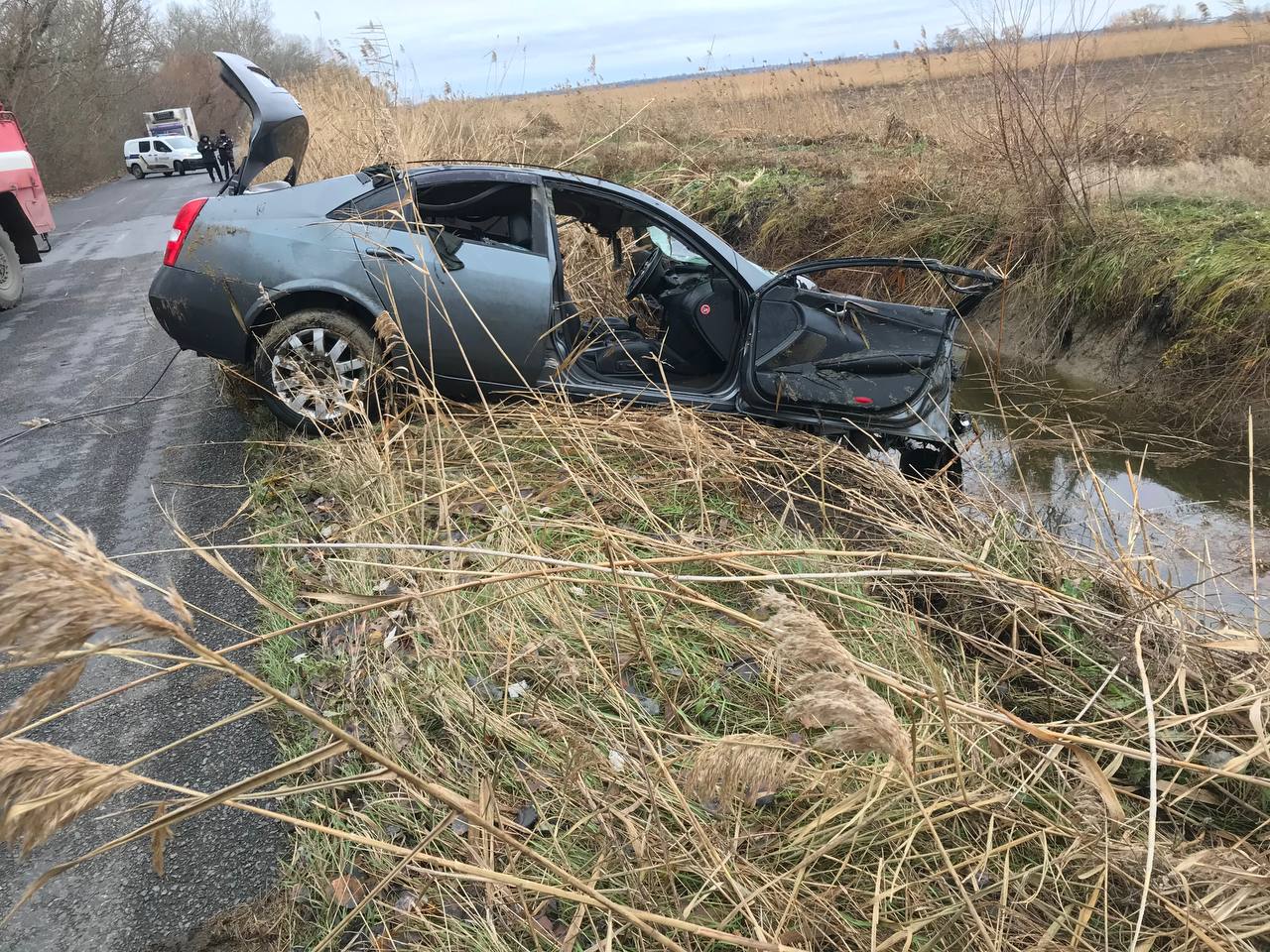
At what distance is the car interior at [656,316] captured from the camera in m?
4.91

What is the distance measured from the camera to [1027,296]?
781 centimetres

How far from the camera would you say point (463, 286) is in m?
4.48

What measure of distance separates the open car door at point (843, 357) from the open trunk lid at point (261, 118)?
9.49ft

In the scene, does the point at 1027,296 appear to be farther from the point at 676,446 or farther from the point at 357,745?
the point at 357,745

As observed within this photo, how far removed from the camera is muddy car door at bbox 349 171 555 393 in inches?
173

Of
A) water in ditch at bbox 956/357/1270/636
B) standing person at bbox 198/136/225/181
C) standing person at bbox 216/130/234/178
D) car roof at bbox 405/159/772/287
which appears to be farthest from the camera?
standing person at bbox 216/130/234/178

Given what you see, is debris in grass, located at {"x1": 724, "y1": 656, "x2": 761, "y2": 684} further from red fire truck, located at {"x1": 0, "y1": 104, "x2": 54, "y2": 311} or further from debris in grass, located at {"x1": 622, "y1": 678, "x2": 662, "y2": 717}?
red fire truck, located at {"x1": 0, "y1": 104, "x2": 54, "y2": 311}

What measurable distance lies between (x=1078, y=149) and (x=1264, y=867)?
7.15 m

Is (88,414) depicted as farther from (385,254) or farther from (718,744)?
(718,744)

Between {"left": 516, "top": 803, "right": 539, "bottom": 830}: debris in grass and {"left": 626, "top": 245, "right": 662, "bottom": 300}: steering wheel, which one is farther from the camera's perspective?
{"left": 626, "top": 245, "right": 662, "bottom": 300}: steering wheel

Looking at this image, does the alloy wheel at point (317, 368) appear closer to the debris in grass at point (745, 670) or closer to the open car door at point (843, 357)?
the open car door at point (843, 357)

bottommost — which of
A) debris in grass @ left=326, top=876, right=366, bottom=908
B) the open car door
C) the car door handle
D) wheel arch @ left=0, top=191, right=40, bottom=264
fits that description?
debris in grass @ left=326, top=876, right=366, bottom=908

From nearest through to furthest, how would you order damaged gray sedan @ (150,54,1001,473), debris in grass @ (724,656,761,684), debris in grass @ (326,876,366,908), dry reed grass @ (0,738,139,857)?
dry reed grass @ (0,738,139,857) → debris in grass @ (326,876,366,908) → debris in grass @ (724,656,761,684) → damaged gray sedan @ (150,54,1001,473)

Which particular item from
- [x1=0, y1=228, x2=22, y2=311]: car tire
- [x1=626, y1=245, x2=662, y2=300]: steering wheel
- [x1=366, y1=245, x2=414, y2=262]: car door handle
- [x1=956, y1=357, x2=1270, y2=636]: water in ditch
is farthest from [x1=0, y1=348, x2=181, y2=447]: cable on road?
[x1=956, y1=357, x2=1270, y2=636]: water in ditch
